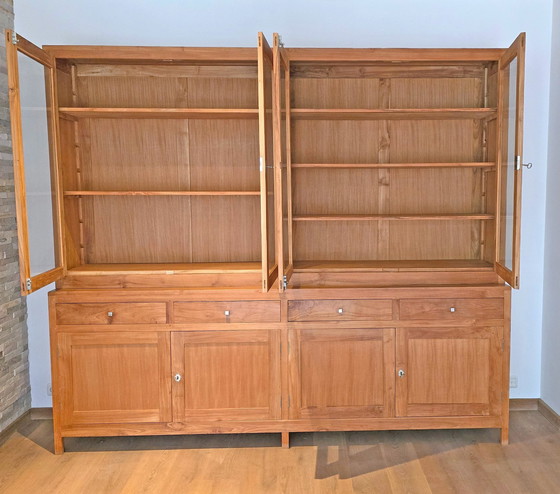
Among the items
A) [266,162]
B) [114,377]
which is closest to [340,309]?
[266,162]

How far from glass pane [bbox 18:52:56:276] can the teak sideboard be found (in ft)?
0.05

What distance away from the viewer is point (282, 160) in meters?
2.87

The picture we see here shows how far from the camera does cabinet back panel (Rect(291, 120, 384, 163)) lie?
11.1ft

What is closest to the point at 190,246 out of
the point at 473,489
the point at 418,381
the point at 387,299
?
the point at 387,299

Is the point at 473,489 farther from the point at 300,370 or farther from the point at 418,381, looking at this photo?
the point at 300,370

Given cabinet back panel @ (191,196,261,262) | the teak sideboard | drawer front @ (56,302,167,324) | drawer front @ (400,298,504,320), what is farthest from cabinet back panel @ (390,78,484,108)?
drawer front @ (56,302,167,324)

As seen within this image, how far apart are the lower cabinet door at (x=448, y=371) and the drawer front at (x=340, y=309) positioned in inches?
6.1

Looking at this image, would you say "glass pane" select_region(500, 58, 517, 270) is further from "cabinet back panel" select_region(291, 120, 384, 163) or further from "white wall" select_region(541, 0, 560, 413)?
"cabinet back panel" select_region(291, 120, 384, 163)

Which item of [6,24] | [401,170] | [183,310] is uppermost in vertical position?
[6,24]

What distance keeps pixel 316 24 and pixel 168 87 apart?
938mm

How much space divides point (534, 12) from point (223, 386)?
279 centimetres

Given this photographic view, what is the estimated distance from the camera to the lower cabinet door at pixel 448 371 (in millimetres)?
3031

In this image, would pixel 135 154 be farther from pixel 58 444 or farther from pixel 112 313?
pixel 58 444

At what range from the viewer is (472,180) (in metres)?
3.41
